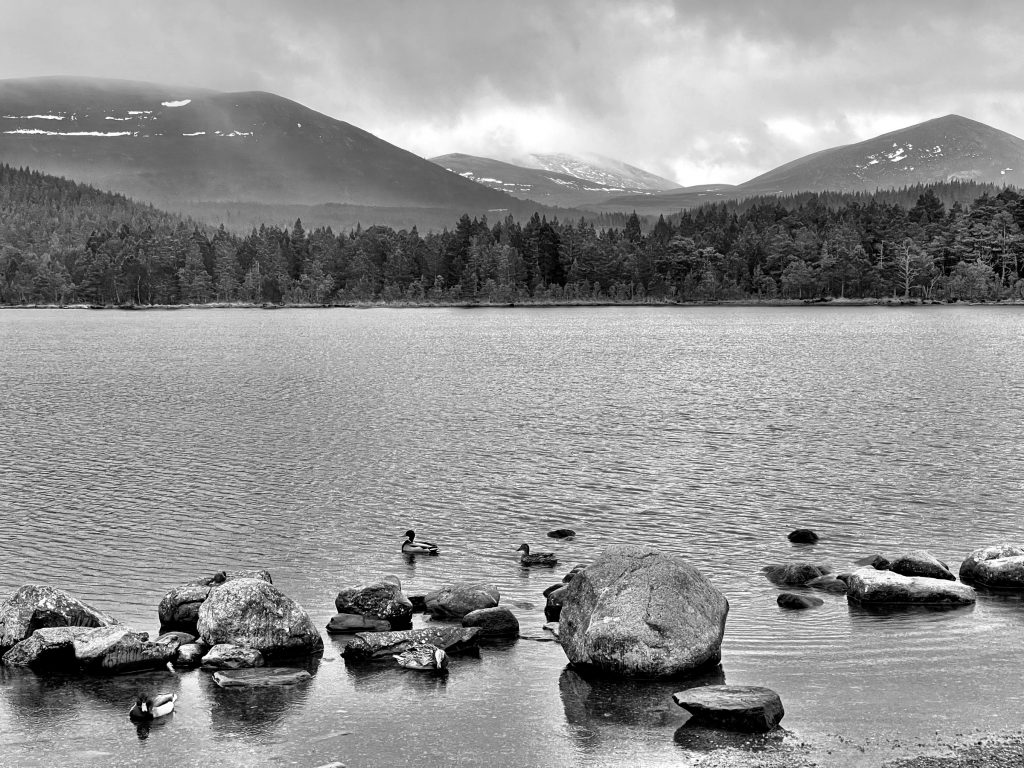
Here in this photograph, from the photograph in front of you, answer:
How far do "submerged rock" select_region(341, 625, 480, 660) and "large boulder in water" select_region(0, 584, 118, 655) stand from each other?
20.7 ft

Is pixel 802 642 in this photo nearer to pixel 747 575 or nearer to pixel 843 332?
pixel 747 575

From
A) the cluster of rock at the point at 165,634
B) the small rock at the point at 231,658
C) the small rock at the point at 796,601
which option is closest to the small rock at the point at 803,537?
the small rock at the point at 796,601

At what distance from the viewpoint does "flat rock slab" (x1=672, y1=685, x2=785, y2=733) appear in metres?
18.5

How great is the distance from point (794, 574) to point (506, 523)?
12.2 meters

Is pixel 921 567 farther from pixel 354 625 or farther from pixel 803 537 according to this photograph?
pixel 354 625

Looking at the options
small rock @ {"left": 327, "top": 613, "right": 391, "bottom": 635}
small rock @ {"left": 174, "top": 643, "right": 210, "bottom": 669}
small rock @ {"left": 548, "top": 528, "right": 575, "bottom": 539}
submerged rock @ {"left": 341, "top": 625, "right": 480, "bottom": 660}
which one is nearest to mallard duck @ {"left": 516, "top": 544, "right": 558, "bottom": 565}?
small rock @ {"left": 548, "top": 528, "right": 575, "bottom": 539}

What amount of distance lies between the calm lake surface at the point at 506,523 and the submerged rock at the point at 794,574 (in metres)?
0.91

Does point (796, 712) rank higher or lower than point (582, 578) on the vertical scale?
→ lower

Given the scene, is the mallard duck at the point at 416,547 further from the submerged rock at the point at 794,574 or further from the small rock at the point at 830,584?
the small rock at the point at 830,584

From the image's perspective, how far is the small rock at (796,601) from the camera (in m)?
26.7

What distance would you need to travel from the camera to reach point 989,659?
22406mm

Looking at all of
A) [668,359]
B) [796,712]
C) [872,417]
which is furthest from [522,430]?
[668,359]

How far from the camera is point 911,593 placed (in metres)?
26.9

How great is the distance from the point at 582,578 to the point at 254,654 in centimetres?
766
